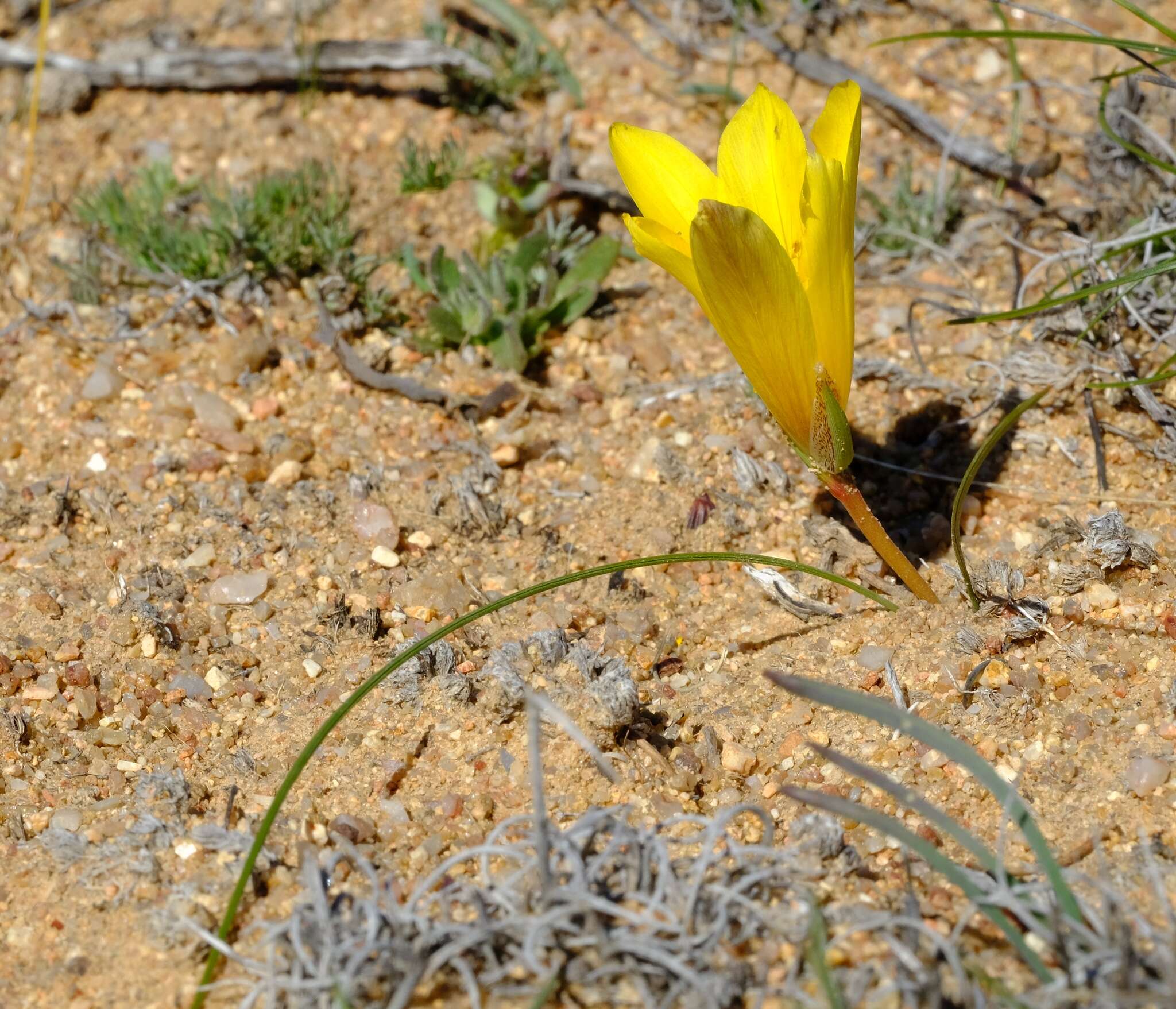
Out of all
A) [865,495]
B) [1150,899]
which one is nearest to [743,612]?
[865,495]

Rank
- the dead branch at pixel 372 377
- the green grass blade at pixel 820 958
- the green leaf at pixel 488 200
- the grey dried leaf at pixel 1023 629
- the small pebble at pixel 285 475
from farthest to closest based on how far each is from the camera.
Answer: the green leaf at pixel 488 200 < the dead branch at pixel 372 377 < the small pebble at pixel 285 475 < the grey dried leaf at pixel 1023 629 < the green grass blade at pixel 820 958

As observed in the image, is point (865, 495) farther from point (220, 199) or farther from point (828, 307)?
point (220, 199)

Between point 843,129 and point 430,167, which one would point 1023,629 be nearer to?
point 843,129

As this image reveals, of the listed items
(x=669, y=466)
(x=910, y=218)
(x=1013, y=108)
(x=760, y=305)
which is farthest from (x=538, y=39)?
(x=760, y=305)

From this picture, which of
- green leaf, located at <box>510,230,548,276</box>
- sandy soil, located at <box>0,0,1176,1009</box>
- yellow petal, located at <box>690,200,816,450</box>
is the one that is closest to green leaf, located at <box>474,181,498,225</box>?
sandy soil, located at <box>0,0,1176,1009</box>

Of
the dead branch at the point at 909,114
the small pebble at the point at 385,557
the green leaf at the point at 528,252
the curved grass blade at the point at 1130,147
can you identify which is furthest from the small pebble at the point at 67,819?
the dead branch at the point at 909,114

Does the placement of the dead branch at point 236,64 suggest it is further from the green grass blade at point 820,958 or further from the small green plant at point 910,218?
the green grass blade at point 820,958
